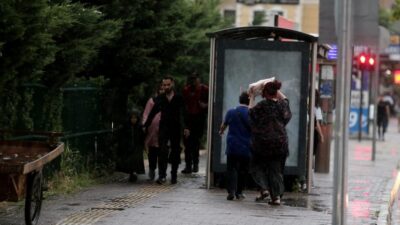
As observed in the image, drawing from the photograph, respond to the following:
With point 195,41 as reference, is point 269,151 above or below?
below

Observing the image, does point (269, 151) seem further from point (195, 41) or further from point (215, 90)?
point (195, 41)

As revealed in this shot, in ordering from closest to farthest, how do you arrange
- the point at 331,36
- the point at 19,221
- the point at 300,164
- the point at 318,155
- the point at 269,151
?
1. the point at 331,36
2. the point at 19,221
3. the point at 269,151
4. the point at 300,164
5. the point at 318,155

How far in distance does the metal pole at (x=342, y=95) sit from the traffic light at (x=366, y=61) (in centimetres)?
2556

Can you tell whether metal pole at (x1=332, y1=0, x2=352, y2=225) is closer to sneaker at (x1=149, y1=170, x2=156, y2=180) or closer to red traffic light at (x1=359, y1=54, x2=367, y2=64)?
sneaker at (x1=149, y1=170, x2=156, y2=180)

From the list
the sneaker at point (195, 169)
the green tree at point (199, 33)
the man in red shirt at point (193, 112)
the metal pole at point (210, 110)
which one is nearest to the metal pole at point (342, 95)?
the metal pole at point (210, 110)

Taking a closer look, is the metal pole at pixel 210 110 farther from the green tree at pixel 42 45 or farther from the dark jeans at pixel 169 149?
the green tree at pixel 42 45

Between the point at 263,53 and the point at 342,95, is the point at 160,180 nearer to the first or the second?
the point at 263,53

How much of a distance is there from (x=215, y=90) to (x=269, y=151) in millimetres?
2148

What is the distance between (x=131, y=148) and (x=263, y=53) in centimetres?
262

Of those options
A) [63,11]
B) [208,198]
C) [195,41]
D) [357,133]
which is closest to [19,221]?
[63,11]

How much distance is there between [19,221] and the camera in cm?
995

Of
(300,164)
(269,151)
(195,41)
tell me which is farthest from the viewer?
(195,41)

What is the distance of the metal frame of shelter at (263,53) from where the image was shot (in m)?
13.8

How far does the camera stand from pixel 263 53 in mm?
13930
